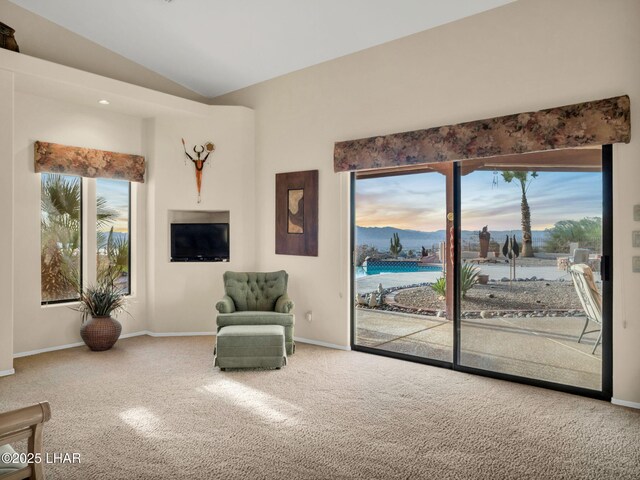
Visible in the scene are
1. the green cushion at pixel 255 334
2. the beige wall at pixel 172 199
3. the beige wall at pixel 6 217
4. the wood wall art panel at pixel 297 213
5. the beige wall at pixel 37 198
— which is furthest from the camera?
the beige wall at pixel 172 199

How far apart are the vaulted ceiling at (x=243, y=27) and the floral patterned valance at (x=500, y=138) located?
3.60 ft

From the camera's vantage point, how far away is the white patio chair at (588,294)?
3.90 meters

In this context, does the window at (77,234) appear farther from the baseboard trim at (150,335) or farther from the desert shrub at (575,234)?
the desert shrub at (575,234)

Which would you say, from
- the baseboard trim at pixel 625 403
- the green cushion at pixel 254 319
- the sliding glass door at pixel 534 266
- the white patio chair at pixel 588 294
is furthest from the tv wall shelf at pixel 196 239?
the baseboard trim at pixel 625 403

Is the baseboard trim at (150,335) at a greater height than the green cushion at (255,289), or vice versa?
the green cushion at (255,289)

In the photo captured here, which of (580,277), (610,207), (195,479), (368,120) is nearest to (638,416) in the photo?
(580,277)

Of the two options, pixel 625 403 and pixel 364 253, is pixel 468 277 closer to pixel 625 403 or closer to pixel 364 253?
pixel 364 253

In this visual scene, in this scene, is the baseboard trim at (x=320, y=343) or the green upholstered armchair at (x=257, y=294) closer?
the green upholstered armchair at (x=257, y=294)

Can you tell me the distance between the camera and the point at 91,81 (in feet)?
16.5

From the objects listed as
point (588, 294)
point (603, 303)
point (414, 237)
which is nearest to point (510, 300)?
point (588, 294)

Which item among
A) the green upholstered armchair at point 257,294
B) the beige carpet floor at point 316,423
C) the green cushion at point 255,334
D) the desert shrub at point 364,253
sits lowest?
the beige carpet floor at point 316,423

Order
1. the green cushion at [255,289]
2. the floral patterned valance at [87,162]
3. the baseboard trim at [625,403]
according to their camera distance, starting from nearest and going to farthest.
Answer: the baseboard trim at [625,403]
the floral patterned valance at [87,162]
the green cushion at [255,289]

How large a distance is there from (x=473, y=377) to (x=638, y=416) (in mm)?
1318

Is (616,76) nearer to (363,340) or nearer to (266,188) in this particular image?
(363,340)
